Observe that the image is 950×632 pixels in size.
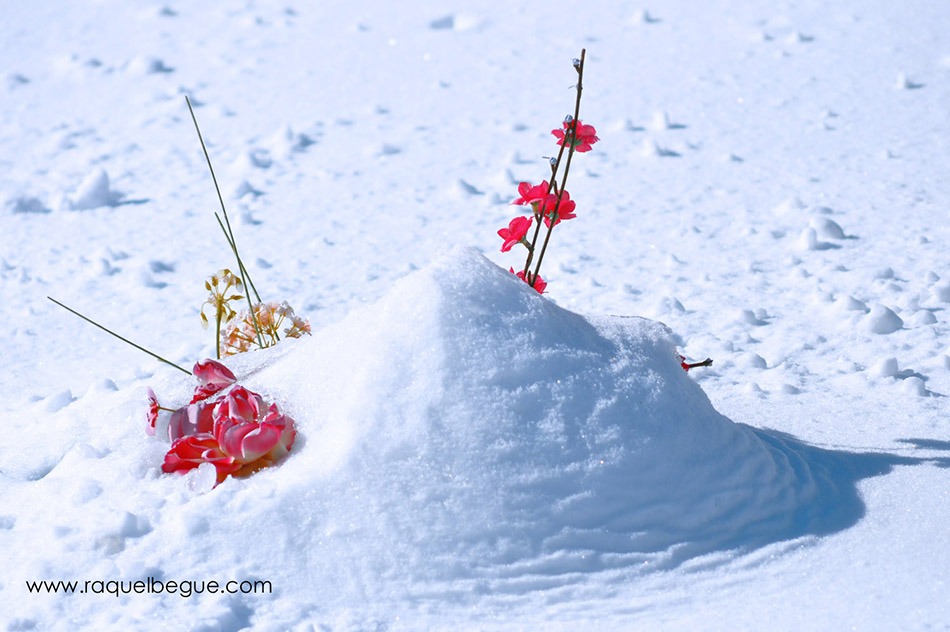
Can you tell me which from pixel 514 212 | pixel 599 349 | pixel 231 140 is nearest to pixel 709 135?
pixel 514 212

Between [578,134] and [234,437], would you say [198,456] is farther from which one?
[578,134]

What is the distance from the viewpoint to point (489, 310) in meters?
1.55

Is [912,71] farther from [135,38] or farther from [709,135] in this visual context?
[135,38]

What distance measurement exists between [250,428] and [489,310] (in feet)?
1.21

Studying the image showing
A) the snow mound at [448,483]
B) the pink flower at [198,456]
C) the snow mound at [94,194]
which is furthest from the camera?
the snow mound at [94,194]

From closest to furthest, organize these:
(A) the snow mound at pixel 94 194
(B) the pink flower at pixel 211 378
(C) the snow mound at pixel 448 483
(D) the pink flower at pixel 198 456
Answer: (C) the snow mound at pixel 448 483 < (D) the pink flower at pixel 198 456 < (B) the pink flower at pixel 211 378 < (A) the snow mound at pixel 94 194

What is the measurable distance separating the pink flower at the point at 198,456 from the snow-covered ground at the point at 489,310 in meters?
0.03

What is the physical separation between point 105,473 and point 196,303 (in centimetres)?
124

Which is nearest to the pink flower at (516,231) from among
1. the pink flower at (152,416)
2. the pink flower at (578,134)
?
the pink flower at (578,134)

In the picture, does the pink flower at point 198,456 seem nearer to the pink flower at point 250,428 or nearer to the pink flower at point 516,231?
the pink flower at point 250,428

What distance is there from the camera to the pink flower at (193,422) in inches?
63.6

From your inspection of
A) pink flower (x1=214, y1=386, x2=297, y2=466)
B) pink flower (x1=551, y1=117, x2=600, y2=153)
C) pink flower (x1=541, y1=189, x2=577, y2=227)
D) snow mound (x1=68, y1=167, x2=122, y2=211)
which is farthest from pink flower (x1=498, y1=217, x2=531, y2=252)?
snow mound (x1=68, y1=167, x2=122, y2=211)

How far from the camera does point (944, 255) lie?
286 cm

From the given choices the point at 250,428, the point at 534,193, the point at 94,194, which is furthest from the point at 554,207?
the point at 94,194
